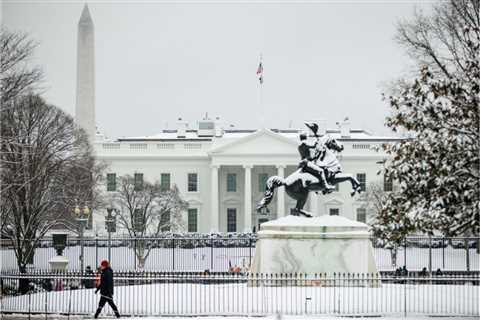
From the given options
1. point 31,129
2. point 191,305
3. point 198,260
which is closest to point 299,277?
point 191,305

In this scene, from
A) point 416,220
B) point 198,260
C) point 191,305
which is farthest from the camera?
point 198,260

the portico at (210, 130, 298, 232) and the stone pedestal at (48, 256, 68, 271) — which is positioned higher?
the portico at (210, 130, 298, 232)

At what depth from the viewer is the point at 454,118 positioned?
16703 mm

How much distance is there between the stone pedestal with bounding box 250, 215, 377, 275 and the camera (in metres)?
21.6

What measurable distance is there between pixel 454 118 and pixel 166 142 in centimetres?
6397

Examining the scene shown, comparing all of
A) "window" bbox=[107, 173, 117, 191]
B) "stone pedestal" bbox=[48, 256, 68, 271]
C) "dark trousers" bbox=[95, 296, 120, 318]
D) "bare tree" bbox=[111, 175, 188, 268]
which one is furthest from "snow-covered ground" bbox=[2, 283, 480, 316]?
"window" bbox=[107, 173, 117, 191]

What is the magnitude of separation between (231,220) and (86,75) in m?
19.0

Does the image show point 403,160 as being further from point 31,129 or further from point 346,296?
point 31,129

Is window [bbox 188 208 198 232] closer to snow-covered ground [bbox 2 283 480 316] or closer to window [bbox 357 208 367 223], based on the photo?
window [bbox 357 208 367 223]

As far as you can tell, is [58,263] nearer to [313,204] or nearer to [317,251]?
[317,251]

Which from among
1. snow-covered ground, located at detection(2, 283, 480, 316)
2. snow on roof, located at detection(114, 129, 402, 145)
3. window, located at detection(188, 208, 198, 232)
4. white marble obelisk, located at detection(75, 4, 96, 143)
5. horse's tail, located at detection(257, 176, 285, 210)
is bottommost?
snow-covered ground, located at detection(2, 283, 480, 316)

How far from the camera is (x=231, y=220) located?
79312mm

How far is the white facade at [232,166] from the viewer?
76.3m

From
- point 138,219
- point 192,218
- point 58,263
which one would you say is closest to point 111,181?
point 192,218
